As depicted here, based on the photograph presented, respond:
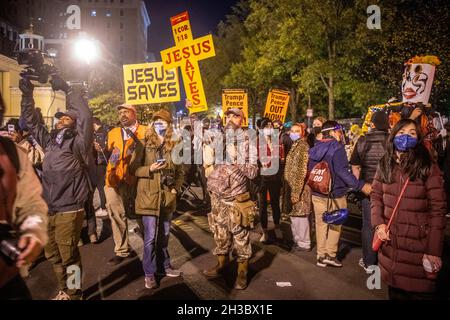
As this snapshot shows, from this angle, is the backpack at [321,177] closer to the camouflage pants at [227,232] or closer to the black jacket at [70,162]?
the camouflage pants at [227,232]

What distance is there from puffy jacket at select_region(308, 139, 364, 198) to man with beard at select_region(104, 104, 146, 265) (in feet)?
8.27

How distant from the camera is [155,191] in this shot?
4.71 meters

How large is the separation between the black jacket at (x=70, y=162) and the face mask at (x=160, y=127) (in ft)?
3.77

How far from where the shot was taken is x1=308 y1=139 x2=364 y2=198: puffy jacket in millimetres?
5164

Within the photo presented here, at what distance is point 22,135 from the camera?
8164 millimetres

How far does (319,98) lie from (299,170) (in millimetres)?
25883

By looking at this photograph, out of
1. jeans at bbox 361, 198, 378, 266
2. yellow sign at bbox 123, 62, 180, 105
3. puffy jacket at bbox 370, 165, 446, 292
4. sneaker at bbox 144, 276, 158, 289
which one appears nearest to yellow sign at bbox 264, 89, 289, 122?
yellow sign at bbox 123, 62, 180, 105

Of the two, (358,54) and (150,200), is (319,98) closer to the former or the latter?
(358,54)

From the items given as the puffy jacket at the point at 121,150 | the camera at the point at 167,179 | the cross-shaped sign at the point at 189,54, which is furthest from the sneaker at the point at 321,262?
the cross-shaped sign at the point at 189,54

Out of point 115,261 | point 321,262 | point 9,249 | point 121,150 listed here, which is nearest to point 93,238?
point 115,261

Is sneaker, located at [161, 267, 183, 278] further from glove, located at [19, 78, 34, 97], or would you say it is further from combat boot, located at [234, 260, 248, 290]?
glove, located at [19, 78, 34, 97]

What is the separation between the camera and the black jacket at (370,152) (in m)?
4.86
